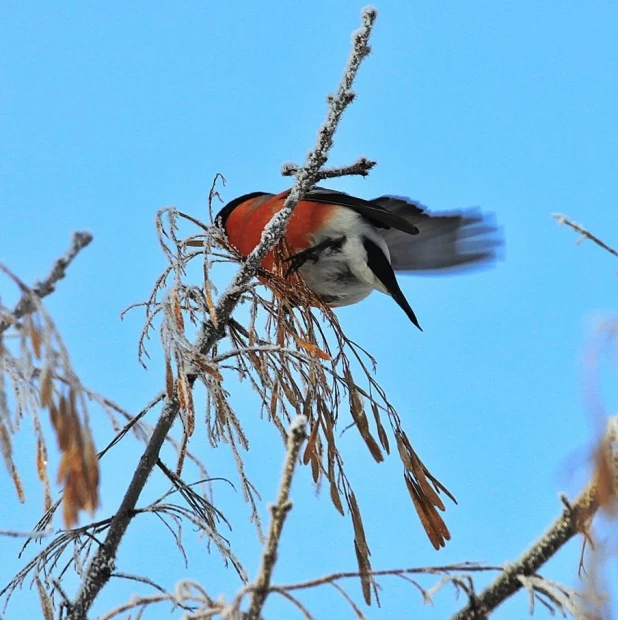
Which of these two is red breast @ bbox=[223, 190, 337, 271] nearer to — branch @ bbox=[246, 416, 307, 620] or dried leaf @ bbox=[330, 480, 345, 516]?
dried leaf @ bbox=[330, 480, 345, 516]

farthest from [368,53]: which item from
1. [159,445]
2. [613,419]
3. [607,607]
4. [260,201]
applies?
[260,201]

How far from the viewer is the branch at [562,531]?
34.6 inches

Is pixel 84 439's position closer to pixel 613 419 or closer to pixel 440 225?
pixel 613 419

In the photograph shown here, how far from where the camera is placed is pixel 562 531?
0.99m

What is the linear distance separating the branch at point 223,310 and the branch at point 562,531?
87 cm

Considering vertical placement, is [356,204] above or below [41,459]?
above

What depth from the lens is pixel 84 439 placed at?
1.10 meters

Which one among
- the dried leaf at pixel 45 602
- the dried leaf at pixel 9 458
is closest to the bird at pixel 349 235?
the dried leaf at pixel 45 602

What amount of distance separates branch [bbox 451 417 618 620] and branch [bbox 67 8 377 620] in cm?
87

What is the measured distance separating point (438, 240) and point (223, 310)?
1.67m

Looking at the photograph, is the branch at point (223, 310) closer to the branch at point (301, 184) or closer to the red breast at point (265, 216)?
the branch at point (301, 184)

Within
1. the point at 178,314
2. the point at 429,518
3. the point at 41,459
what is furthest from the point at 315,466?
the point at 41,459

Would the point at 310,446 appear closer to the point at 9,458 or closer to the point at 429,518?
the point at 429,518

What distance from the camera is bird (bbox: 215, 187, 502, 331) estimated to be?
3.10 m
